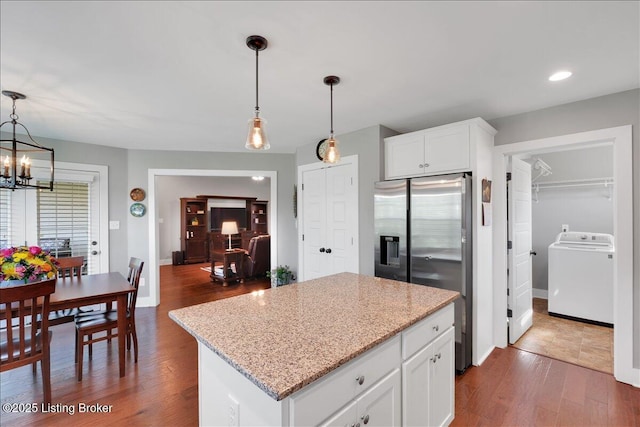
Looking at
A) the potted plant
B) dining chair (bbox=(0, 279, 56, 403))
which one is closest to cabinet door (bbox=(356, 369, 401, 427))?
dining chair (bbox=(0, 279, 56, 403))

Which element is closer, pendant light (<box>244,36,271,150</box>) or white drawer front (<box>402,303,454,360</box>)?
white drawer front (<box>402,303,454,360</box>)

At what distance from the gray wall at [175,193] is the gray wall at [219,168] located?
3.64 meters

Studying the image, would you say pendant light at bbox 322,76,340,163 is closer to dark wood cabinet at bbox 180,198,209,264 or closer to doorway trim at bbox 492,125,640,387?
doorway trim at bbox 492,125,640,387

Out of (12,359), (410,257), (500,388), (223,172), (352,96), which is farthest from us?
(223,172)

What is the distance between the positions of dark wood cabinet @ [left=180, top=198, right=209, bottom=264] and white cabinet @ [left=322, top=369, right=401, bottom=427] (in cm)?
781

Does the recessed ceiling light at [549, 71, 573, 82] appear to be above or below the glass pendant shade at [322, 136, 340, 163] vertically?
above

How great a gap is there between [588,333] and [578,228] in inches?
66.3

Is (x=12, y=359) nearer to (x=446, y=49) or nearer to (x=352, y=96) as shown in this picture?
(x=352, y=96)

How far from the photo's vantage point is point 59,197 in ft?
12.4

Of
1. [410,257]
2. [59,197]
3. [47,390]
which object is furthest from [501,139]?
[59,197]

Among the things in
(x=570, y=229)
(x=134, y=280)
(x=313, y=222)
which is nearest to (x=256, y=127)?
(x=134, y=280)

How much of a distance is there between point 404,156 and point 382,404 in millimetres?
2377

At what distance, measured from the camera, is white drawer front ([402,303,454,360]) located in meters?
1.42

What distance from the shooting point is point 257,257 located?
605 centimetres
